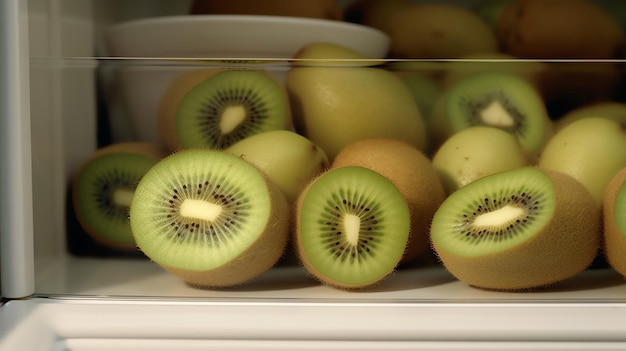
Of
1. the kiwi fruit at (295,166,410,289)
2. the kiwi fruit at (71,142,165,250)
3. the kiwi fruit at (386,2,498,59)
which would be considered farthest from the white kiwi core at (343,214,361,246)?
the kiwi fruit at (386,2,498,59)

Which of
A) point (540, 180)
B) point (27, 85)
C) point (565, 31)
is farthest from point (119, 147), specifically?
point (565, 31)

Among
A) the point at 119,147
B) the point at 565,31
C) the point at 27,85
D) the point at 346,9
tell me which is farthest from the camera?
the point at 346,9

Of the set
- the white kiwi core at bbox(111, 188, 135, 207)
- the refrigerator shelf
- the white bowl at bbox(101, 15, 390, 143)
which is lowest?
the refrigerator shelf

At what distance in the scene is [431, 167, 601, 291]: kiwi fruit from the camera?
1.82ft

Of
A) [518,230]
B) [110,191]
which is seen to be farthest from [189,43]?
[518,230]

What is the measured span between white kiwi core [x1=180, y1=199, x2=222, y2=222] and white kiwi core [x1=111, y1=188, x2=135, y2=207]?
0.09 meters

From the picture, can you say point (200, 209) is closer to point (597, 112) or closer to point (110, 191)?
point (110, 191)

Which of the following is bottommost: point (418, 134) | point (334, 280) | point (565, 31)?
point (334, 280)

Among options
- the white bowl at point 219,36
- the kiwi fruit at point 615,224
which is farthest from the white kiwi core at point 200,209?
the kiwi fruit at point 615,224

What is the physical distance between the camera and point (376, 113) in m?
0.69

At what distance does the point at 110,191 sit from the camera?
67 cm

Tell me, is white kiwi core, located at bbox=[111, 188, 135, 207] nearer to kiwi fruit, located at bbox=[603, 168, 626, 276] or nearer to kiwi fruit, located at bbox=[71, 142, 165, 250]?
kiwi fruit, located at bbox=[71, 142, 165, 250]

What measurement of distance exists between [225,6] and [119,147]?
0.28 meters

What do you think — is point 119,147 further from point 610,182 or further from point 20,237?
point 610,182
